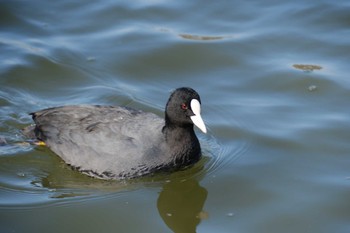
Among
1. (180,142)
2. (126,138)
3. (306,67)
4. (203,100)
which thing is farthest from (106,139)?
(306,67)

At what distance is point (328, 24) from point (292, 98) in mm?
2167

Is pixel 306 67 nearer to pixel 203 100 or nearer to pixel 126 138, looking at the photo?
pixel 203 100

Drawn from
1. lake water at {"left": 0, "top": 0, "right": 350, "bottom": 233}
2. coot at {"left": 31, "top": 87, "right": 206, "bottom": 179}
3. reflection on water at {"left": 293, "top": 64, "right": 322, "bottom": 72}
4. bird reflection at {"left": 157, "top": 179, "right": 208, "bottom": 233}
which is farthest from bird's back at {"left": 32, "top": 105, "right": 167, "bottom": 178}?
reflection on water at {"left": 293, "top": 64, "right": 322, "bottom": 72}

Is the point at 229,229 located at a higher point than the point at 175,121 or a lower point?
lower

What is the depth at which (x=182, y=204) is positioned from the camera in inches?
233

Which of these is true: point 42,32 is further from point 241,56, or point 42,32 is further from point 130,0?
point 241,56

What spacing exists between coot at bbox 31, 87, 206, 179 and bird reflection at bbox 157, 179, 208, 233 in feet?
0.72

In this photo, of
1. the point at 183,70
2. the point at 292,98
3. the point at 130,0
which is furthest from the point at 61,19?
the point at 292,98

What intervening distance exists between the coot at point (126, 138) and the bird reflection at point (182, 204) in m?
0.22

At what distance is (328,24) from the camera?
9.38m

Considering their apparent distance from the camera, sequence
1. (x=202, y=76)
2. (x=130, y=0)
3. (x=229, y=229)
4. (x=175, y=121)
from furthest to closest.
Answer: (x=130, y=0) < (x=202, y=76) < (x=175, y=121) < (x=229, y=229)

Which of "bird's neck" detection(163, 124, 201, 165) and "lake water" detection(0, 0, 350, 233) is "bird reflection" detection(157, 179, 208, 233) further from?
"bird's neck" detection(163, 124, 201, 165)

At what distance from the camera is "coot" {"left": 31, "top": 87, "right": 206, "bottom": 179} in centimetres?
610

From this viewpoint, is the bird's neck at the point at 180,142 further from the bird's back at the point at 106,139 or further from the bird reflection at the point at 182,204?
the bird reflection at the point at 182,204
